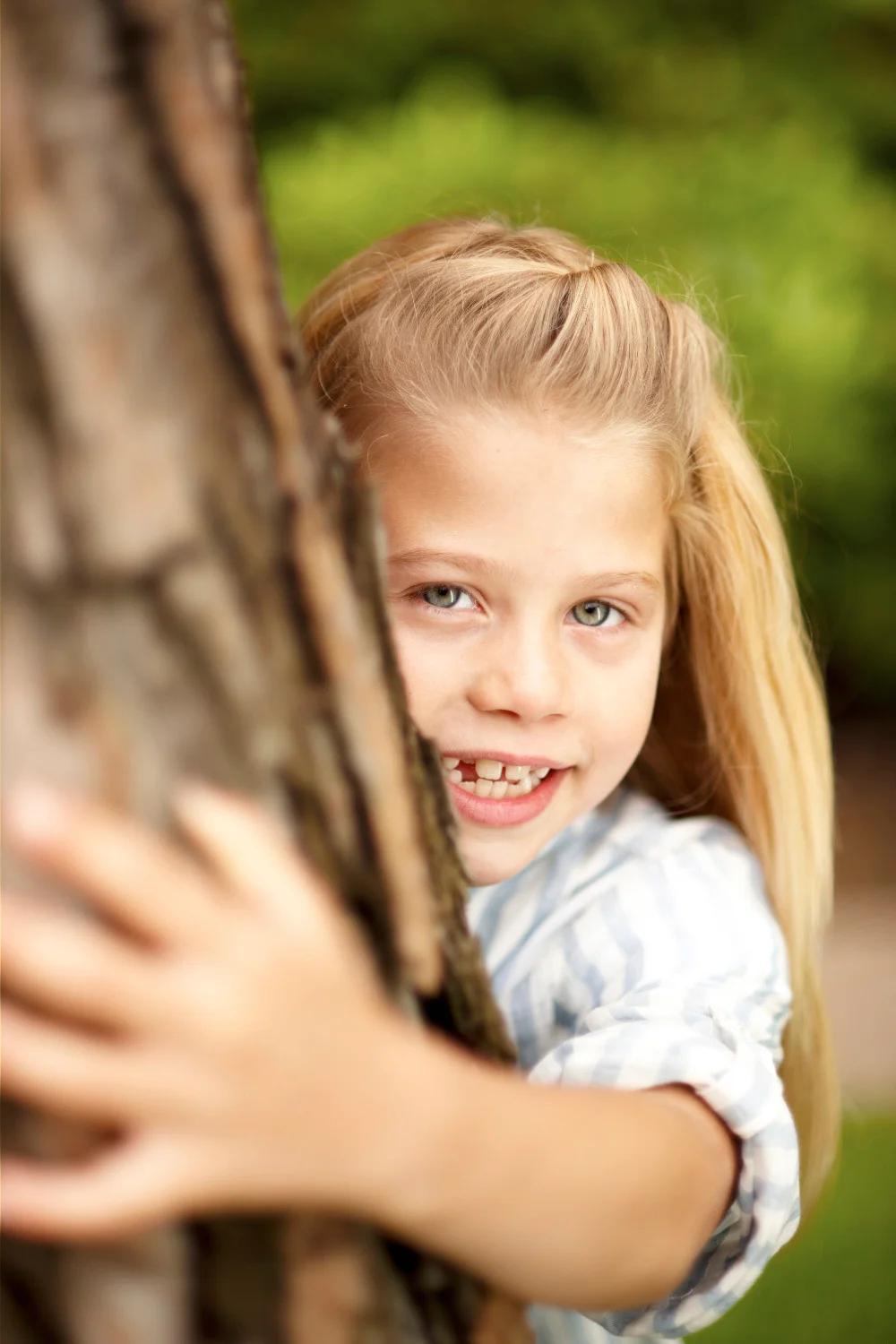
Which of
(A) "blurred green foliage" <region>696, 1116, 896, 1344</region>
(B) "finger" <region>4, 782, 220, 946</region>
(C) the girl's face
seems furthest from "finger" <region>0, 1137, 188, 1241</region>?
(A) "blurred green foliage" <region>696, 1116, 896, 1344</region>

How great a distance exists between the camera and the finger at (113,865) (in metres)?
0.78

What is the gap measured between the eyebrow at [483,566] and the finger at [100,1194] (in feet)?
3.04

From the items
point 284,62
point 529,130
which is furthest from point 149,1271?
point 284,62

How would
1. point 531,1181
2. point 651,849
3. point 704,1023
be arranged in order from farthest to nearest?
1. point 651,849
2. point 704,1023
3. point 531,1181

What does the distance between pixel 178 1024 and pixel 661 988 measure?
859 mm

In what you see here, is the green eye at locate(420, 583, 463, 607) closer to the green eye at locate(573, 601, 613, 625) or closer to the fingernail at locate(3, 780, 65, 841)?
the green eye at locate(573, 601, 613, 625)

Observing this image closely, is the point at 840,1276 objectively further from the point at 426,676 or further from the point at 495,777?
the point at 426,676

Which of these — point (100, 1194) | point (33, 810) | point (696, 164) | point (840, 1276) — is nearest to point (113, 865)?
point (33, 810)

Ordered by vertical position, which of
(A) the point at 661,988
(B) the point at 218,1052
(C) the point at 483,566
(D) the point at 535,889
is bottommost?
(D) the point at 535,889

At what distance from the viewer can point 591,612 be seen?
1728mm

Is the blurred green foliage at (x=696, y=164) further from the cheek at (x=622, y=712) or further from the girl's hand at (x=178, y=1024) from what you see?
the girl's hand at (x=178, y=1024)

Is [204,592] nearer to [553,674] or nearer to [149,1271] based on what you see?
[149,1271]

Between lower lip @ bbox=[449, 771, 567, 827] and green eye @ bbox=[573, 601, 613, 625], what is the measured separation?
0.19 m

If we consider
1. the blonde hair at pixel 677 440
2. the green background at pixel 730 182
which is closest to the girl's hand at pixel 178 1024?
the blonde hair at pixel 677 440
